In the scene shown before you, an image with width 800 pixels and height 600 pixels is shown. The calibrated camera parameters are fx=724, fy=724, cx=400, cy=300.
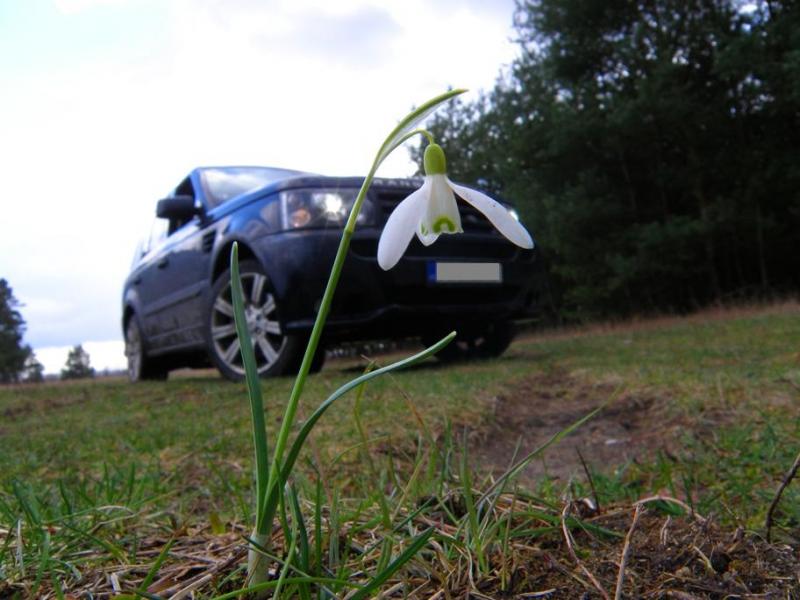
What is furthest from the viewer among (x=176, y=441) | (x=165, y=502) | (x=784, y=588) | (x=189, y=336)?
(x=189, y=336)

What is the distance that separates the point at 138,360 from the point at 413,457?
560 centimetres

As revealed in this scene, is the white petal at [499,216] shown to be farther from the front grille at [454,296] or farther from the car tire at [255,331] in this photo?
the car tire at [255,331]

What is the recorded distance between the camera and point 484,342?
5980 mm

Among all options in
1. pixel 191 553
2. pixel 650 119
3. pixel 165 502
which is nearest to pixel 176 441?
pixel 165 502

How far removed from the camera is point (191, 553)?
3.53 ft

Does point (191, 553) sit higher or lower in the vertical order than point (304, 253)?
lower

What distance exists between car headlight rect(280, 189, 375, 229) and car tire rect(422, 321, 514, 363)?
1692 millimetres

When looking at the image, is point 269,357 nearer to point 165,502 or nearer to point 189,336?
point 189,336

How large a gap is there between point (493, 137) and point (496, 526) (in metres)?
24.9

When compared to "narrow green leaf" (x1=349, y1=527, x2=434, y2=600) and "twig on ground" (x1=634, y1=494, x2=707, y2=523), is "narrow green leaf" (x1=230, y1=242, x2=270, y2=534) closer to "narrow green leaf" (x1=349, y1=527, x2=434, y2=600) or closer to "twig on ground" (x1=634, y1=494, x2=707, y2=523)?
"narrow green leaf" (x1=349, y1=527, x2=434, y2=600)

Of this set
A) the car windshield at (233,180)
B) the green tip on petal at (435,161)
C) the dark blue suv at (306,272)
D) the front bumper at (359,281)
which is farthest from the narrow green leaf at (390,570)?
the car windshield at (233,180)

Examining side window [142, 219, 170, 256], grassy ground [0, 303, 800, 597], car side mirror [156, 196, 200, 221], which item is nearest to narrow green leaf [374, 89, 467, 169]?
grassy ground [0, 303, 800, 597]

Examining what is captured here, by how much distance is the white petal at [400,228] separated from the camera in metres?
0.87

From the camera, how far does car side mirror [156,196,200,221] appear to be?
506 centimetres
